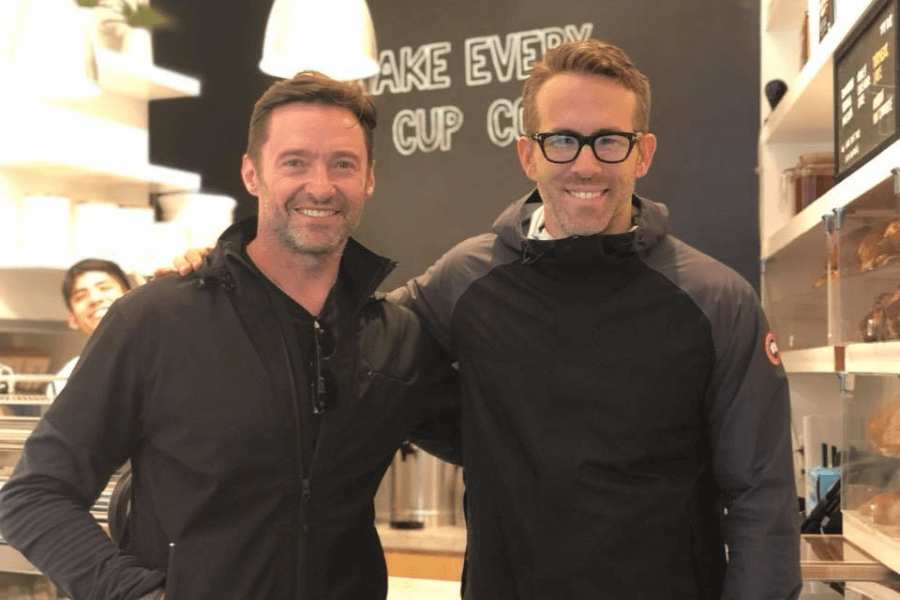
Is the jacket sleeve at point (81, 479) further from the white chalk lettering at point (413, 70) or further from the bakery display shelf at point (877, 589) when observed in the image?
the white chalk lettering at point (413, 70)

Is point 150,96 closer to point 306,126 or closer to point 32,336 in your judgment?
point 32,336

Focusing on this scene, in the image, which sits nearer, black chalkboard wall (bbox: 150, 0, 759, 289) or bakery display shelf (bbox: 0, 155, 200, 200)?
bakery display shelf (bbox: 0, 155, 200, 200)

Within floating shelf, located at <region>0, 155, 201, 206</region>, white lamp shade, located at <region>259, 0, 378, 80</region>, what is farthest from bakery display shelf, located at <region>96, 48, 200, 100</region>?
white lamp shade, located at <region>259, 0, 378, 80</region>

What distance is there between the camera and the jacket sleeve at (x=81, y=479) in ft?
5.42

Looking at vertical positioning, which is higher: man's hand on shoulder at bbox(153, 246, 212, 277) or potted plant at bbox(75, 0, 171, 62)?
potted plant at bbox(75, 0, 171, 62)

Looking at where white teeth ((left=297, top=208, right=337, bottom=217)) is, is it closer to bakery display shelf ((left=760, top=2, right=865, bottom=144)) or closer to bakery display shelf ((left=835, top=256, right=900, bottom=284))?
bakery display shelf ((left=835, top=256, right=900, bottom=284))

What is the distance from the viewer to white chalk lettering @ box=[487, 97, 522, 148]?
5191 millimetres

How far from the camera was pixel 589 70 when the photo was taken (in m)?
1.89

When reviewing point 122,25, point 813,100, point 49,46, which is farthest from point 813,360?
point 122,25

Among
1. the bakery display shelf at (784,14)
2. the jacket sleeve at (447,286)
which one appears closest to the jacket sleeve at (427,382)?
the jacket sleeve at (447,286)

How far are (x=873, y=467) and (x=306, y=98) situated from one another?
1463mm


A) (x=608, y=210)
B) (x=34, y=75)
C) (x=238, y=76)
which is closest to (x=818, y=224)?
(x=608, y=210)

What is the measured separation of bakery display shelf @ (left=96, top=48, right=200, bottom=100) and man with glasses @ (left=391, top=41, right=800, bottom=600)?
2.92 meters

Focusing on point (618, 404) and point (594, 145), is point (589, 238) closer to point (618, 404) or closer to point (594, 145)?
point (594, 145)
